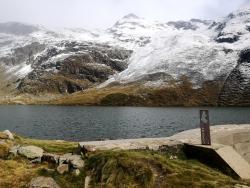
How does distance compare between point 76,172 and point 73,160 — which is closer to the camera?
point 76,172

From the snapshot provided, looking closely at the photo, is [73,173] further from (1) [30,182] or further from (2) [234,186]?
(2) [234,186]

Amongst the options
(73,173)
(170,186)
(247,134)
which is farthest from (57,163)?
(247,134)

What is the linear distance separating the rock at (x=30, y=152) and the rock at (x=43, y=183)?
3933 mm

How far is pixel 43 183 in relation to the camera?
2125 centimetres

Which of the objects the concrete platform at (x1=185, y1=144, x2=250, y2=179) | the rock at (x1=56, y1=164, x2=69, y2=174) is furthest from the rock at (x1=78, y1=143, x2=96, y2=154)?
→ the concrete platform at (x1=185, y1=144, x2=250, y2=179)

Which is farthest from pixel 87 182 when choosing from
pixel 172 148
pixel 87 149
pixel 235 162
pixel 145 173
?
pixel 235 162

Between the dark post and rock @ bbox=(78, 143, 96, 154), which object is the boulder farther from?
the dark post

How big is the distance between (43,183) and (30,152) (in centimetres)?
526

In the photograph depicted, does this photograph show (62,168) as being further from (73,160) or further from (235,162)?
(235,162)

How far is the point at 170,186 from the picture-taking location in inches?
813

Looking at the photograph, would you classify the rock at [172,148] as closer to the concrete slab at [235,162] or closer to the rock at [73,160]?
the concrete slab at [235,162]

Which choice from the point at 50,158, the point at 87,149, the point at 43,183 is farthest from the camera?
the point at 87,149

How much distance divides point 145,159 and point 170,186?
2.73 meters

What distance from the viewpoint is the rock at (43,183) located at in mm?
21000
